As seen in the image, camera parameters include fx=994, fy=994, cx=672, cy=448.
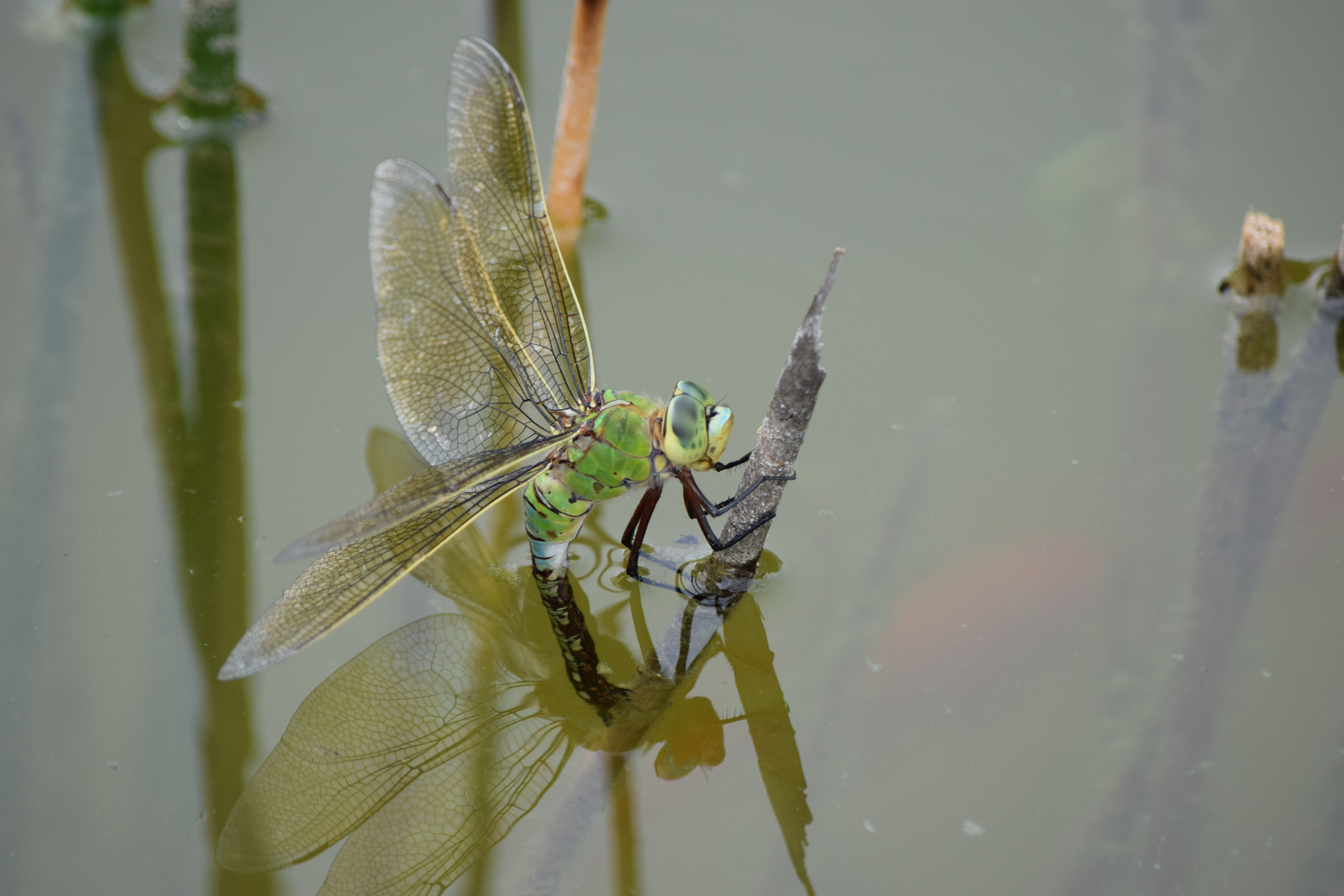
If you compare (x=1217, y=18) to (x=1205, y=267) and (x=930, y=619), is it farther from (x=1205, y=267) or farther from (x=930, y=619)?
(x=930, y=619)

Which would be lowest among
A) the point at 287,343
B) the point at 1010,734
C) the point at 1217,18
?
the point at 1010,734

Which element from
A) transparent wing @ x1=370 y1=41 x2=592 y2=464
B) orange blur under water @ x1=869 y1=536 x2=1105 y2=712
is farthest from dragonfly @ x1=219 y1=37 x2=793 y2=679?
orange blur under water @ x1=869 y1=536 x2=1105 y2=712

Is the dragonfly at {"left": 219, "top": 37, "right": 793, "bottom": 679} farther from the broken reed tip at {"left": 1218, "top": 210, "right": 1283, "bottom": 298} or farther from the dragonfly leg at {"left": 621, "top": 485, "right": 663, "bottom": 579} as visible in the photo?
the broken reed tip at {"left": 1218, "top": 210, "right": 1283, "bottom": 298}

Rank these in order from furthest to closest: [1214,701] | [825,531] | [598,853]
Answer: [825,531] < [1214,701] < [598,853]

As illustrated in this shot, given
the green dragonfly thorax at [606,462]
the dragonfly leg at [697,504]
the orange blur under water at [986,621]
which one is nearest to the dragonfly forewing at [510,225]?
the green dragonfly thorax at [606,462]

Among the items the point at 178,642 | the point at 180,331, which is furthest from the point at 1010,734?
the point at 180,331

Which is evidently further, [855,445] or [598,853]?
[855,445]
